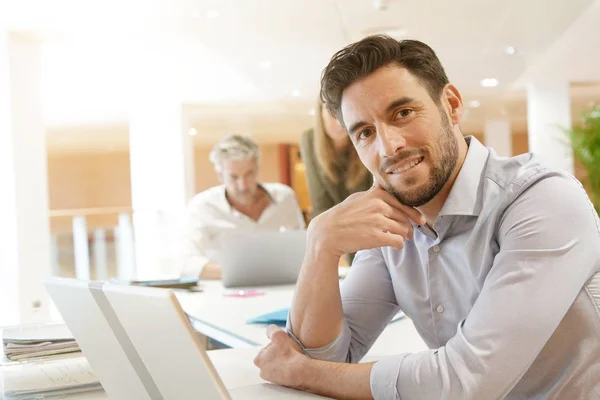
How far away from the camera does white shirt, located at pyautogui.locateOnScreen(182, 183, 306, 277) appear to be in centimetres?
358

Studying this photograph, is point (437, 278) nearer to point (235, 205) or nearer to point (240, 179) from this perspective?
point (240, 179)

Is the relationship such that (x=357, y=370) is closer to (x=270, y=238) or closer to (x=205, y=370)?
(x=205, y=370)

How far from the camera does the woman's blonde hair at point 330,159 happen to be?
3.03 meters

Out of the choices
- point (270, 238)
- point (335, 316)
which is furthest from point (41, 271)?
point (335, 316)

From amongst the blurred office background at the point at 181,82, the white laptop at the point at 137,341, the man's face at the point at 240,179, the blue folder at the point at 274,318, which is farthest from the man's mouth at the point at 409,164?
the blurred office background at the point at 181,82

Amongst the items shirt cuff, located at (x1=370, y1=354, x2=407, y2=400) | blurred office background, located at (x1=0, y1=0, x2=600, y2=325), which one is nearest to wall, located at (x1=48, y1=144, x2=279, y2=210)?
blurred office background, located at (x1=0, y1=0, x2=600, y2=325)

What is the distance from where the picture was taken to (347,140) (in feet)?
10.1

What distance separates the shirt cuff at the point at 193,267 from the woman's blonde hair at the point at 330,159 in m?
0.74

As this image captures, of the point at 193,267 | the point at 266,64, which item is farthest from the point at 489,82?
the point at 193,267

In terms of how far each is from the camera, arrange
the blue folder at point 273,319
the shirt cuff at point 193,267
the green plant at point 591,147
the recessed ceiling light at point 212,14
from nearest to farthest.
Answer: the blue folder at point 273,319 → the shirt cuff at point 193,267 → the recessed ceiling light at point 212,14 → the green plant at point 591,147

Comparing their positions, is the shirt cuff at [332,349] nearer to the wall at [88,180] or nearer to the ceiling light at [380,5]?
the ceiling light at [380,5]

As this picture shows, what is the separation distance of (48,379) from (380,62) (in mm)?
790

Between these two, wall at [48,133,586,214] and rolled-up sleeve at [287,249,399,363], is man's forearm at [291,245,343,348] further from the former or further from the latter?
→ wall at [48,133,586,214]

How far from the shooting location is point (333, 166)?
10.1 ft
